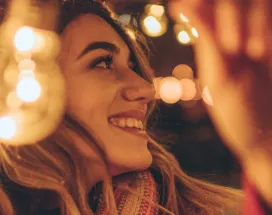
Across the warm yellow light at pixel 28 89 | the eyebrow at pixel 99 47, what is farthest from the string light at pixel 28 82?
the eyebrow at pixel 99 47

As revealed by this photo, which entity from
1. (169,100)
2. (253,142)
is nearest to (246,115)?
(253,142)

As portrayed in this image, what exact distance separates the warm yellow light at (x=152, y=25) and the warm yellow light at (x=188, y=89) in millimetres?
682

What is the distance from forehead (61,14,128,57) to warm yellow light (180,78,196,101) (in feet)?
4.77

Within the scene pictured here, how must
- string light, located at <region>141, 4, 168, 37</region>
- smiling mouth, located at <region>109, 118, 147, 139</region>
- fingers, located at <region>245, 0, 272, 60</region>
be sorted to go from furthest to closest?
1. string light, located at <region>141, 4, 168, 37</region>
2. smiling mouth, located at <region>109, 118, 147, 139</region>
3. fingers, located at <region>245, 0, 272, 60</region>

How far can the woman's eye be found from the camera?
160cm

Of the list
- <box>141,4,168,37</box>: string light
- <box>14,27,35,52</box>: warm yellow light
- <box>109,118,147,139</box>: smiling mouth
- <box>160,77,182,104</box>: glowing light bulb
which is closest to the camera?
<box>14,27,35,52</box>: warm yellow light

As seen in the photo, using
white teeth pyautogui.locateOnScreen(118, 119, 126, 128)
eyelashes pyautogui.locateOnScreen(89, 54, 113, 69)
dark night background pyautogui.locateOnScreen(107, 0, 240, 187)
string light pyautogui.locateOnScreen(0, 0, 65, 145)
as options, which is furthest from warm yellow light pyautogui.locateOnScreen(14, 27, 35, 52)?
dark night background pyautogui.locateOnScreen(107, 0, 240, 187)

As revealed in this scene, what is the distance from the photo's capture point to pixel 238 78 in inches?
31.9

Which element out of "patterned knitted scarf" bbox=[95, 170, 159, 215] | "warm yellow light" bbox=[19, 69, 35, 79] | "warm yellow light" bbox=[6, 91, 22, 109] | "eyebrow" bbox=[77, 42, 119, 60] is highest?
"eyebrow" bbox=[77, 42, 119, 60]

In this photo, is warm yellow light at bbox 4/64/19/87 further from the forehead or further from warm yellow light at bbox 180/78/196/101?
warm yellow light at bbox 180/78/196/101

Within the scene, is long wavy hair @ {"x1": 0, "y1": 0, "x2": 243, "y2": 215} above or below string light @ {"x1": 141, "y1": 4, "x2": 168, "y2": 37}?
below

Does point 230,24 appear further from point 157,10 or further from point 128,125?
point 157,10

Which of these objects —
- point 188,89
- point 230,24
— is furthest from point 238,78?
point 188,89

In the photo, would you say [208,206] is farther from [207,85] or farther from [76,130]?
[207,85]
